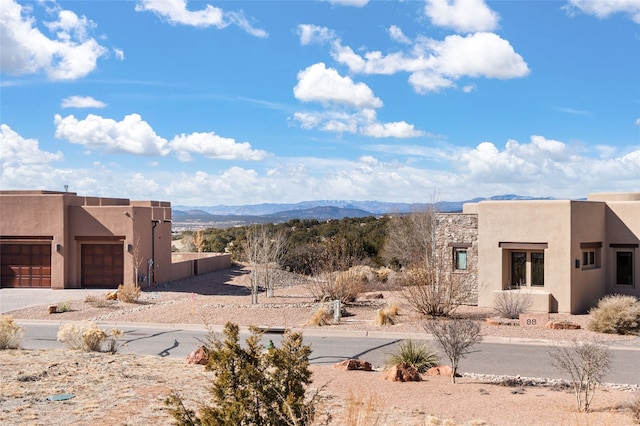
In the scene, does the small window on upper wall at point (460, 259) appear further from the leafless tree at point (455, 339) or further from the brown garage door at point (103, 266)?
the brown garage door at point (103, 266)

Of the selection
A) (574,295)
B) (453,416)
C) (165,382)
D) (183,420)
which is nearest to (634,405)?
(453,416)

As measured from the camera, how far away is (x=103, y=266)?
30.6 metres

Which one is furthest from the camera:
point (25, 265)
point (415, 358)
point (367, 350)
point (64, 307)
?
point (25, 265)

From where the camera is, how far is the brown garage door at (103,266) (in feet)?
100.0

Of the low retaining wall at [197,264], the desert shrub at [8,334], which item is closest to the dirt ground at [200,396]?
the desert shrub at [8,334]

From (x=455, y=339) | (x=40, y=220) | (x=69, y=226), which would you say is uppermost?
(x=40, y=220)

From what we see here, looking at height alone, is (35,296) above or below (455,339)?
below

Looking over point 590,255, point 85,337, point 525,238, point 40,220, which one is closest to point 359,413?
point 85,337

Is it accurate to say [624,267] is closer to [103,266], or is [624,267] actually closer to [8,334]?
[8,334]

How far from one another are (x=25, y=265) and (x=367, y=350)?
21.3 metres

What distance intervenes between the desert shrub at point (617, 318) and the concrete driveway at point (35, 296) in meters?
19.9

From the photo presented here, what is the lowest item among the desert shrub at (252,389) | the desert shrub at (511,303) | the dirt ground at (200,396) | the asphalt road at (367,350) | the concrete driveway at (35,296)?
the asphalt road at (367,350)

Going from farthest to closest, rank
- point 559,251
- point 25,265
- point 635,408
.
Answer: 1. point 25,265
2. point 559,251
3. point 635,408

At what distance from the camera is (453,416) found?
9.62m
